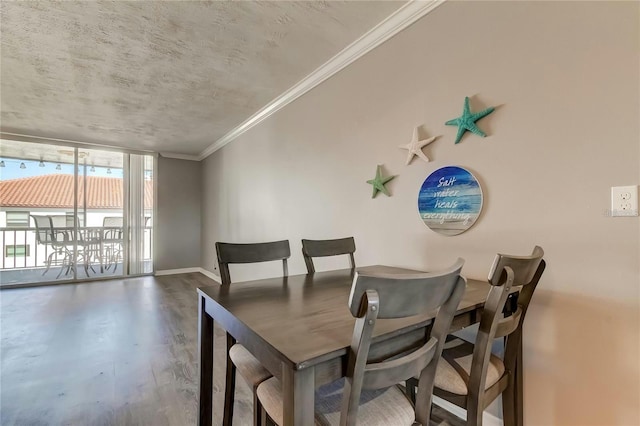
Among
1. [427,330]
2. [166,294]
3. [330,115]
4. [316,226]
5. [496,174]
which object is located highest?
[330,115]

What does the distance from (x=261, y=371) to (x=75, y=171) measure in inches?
223

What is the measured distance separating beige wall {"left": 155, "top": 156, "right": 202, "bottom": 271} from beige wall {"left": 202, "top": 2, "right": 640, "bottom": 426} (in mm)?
4742

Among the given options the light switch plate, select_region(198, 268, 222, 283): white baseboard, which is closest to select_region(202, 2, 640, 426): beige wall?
the light switch plate

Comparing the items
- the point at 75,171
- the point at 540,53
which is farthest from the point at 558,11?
the point at 75,171

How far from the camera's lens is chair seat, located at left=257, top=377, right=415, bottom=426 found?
885mm

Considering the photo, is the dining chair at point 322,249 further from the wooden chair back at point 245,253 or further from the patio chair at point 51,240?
the patio chair at point 51,240

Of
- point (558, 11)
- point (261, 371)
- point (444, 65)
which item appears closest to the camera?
point (261, 371)

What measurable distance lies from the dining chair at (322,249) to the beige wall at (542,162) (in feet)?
0.86

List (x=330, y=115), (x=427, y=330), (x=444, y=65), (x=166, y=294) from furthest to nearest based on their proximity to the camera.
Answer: (x=166, y=294)
(x=330, y=115)
(x=444, y=65)
(x=427, y=330)

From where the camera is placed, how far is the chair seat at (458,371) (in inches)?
42.7

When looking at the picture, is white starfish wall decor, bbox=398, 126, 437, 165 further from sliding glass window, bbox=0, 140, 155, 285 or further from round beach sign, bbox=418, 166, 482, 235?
sliding glass window, bbox=0, 140, 155, 285

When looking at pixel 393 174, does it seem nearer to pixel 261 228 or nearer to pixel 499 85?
pixel 499 85

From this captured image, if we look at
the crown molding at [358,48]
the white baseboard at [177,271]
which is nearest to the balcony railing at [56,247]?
the white baseboard at [177,271]

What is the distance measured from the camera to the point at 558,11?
1282 millimetres
